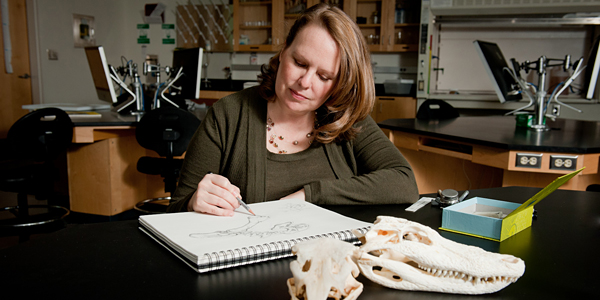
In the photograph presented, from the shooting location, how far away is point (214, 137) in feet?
3.72

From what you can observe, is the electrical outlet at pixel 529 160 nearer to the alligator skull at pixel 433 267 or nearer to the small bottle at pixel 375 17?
the alligator skull at pixel 433 267

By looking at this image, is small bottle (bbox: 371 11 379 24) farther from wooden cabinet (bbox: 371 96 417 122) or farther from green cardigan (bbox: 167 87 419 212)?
green cardigan (bbox: 167 87 419 212)

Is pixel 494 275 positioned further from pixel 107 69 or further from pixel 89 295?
pixel 107 69

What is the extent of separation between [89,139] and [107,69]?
60cm

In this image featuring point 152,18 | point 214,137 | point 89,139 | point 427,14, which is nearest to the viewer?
point 214,137

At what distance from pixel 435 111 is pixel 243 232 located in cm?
279

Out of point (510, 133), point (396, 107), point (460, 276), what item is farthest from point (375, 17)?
point (460, 276)

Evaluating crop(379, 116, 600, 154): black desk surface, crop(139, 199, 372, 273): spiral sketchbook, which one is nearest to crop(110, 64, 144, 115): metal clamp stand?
crop(379, 116, 600, 154): black desk surface

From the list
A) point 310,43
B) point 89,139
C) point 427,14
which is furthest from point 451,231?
point 427,14

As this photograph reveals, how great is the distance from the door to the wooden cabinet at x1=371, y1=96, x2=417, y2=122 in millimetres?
3840

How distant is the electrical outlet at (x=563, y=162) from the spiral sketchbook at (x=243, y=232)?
1441 millimetres

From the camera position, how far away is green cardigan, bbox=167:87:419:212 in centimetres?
101

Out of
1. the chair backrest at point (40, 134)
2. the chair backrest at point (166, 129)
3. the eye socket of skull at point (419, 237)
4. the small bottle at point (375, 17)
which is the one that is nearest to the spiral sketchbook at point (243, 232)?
the eye socket of skull at point (419, 237)

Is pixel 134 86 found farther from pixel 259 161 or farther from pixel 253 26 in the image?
pixel 253 26
